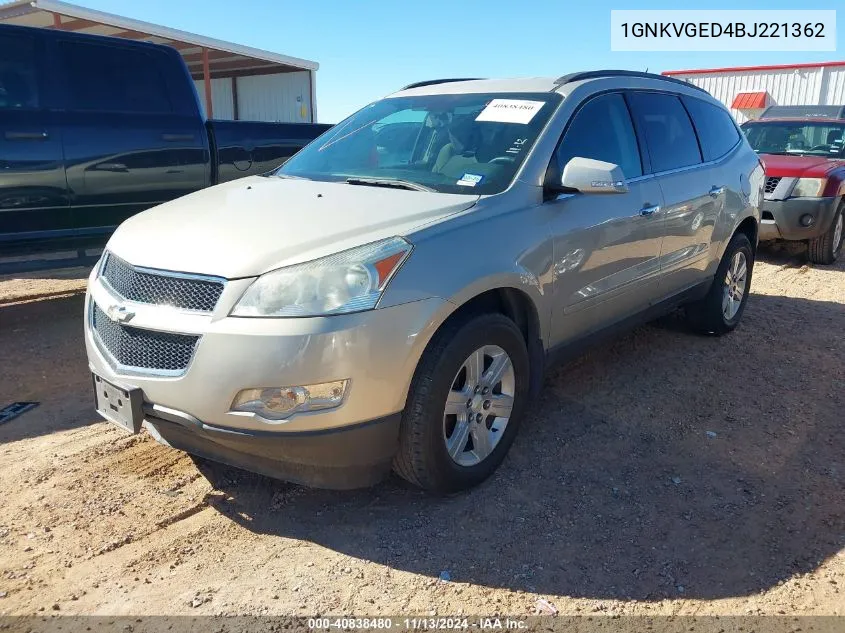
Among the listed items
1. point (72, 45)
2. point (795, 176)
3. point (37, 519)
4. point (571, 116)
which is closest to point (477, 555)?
point (37, 519)

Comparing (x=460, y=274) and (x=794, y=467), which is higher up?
(x=460, y=274)

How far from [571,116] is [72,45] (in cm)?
406

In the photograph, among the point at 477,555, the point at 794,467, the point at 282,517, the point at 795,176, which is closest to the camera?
the point at 477,555

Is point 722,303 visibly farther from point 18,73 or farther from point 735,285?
point 18,73

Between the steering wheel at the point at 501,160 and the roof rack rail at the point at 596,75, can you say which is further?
the roof rack rail at the point at 596,75

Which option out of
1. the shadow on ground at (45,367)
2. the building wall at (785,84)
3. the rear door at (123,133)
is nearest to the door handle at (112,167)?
the rear door at (123,133)

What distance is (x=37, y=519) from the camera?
2.86 m

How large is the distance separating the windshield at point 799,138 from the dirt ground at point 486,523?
636cm

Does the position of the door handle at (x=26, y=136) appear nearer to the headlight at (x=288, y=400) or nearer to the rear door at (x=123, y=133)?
the rear door at (x=123, y=133)

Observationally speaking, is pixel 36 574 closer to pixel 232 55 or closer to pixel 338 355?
pixel 338 355

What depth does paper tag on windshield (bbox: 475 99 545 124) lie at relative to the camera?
359 centimetres

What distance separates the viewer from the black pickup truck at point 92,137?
5.05 metres

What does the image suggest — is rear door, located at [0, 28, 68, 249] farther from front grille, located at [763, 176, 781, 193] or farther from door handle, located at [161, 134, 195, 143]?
front grille, located at [763, 176, 781, 193]

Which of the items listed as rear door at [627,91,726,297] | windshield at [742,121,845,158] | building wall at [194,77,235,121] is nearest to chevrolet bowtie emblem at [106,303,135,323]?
rear door at [627,91,726,297]
